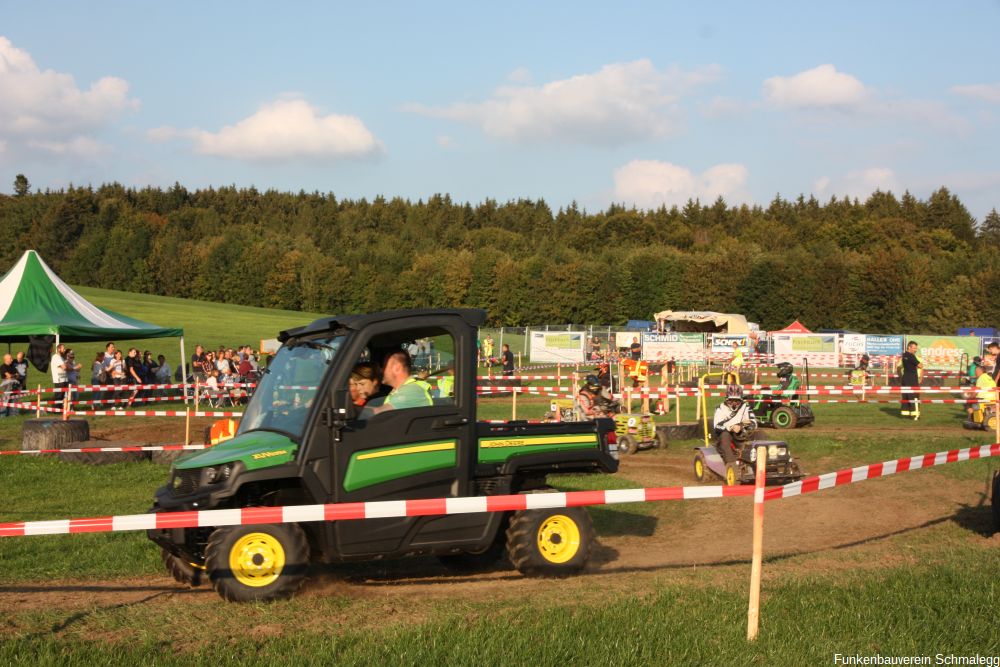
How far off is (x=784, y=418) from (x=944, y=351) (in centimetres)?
2721

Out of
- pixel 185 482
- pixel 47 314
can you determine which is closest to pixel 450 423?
pixel 185 482

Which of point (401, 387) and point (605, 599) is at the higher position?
point (401, 387)

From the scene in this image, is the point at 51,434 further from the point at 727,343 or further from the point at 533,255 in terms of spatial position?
the point at 533,255

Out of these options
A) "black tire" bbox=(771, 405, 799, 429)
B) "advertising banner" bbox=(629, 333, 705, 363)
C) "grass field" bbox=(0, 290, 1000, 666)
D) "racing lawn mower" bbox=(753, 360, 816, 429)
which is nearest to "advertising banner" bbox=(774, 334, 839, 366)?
"advertising banner" bbox=(629, 333, 705, 363)

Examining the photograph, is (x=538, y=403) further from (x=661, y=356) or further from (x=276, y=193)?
(x=276, y=193)

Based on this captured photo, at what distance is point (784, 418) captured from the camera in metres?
21.7

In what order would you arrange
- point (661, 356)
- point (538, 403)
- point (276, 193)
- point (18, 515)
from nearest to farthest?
point (18, 515), point (538, 403), point (661, 356), point (276, 193)

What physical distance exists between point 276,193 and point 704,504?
6160 inches

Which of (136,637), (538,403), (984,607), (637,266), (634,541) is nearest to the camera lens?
(136,637)

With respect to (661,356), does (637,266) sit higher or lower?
higher

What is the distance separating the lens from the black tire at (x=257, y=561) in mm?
7020

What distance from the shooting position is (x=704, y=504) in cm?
1242

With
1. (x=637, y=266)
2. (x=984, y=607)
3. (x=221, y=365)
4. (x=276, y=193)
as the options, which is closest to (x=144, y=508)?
(x=984, y=607)

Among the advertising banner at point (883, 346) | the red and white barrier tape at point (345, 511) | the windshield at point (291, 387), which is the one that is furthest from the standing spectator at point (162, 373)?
the advertising banner at point (883, 346)
